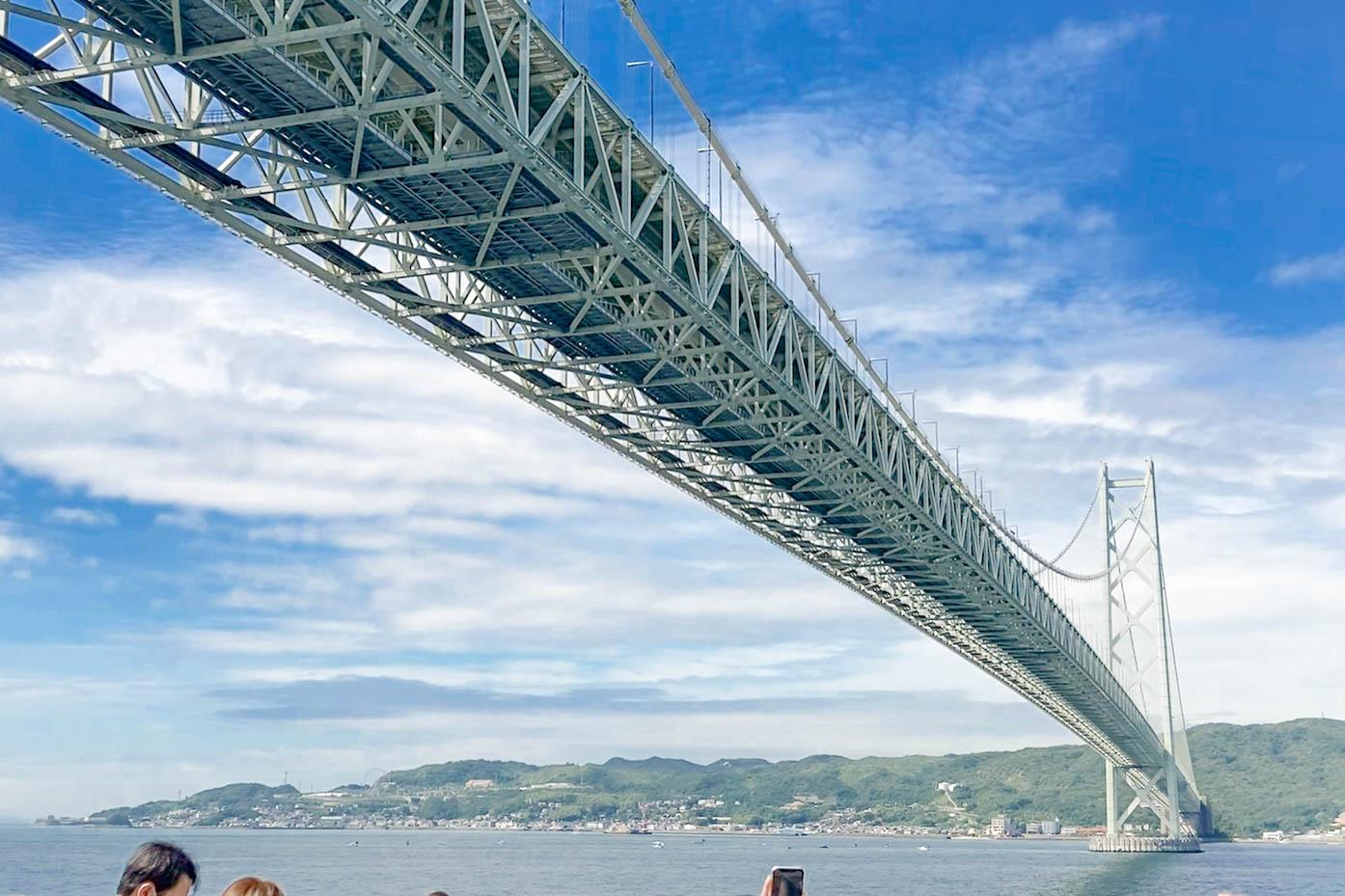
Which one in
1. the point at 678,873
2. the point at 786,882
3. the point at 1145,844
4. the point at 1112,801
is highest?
the point at 1112,801

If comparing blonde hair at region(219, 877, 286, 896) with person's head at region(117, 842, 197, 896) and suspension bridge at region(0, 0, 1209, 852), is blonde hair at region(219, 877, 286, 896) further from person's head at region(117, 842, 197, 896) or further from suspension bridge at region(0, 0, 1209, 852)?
suspension bridge at region(0, 0, 1209, 852)

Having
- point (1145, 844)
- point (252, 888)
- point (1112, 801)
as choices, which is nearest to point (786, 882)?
point (252, 888)

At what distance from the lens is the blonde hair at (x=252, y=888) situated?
3945 millimetres

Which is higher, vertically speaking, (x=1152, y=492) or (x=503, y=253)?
(x=1152, y=492)

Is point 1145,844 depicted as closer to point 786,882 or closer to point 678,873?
point 678,873

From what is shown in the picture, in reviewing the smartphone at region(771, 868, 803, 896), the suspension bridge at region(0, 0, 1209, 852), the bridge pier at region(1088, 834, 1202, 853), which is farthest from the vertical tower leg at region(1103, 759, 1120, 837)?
the smartphone at region(771, 868, 803, 896)

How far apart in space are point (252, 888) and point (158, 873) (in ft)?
0.88

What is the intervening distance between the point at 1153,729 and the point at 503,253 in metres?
96.8

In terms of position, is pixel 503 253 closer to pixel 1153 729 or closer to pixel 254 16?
pixel 254 16

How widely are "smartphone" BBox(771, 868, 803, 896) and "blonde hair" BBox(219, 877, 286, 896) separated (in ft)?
4.82

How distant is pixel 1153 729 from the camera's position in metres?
109

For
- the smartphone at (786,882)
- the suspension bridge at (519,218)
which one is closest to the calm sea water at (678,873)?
the suspension bridge at (519,218)

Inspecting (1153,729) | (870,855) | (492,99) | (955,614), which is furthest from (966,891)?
(870,855)

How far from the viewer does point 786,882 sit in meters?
4.46
